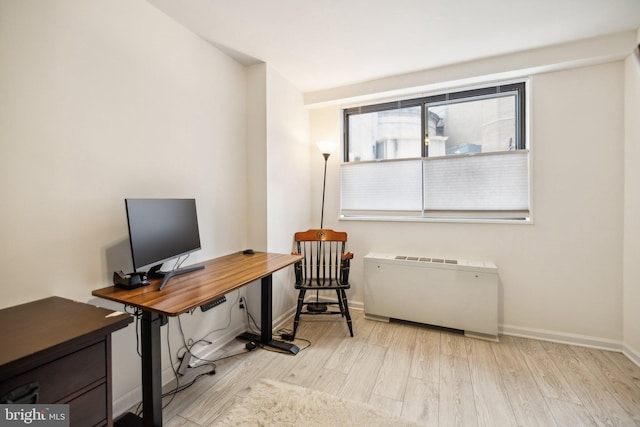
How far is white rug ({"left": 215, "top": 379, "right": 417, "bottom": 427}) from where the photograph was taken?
5.07ft

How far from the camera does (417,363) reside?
2146mm

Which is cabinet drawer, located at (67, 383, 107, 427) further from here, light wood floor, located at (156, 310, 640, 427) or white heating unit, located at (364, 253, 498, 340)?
white heating unit, located at (364, 253, 498, 340)


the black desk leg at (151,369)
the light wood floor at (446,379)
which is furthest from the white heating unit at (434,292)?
the black desk leg at (151,369)

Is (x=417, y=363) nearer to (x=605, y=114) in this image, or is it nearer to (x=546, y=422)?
(x=546, y=422)

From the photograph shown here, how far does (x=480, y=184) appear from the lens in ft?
8.86

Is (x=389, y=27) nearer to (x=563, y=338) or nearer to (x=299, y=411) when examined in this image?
(x=299, y=411)

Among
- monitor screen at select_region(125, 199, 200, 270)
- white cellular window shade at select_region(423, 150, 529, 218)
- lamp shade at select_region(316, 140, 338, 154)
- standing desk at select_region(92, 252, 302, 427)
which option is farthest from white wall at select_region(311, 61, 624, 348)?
monitor screen at select_region(125, 199, 200, 270)

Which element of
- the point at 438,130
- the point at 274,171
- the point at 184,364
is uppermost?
the point at 438,130

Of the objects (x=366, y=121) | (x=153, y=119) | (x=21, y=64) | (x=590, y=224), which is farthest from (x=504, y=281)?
(x=21, y=64)

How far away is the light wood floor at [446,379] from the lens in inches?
64.0

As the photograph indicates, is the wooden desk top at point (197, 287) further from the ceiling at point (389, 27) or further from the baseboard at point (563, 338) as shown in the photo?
the baseboard at point (563, 338)

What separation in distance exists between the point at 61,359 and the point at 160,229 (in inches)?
33.2

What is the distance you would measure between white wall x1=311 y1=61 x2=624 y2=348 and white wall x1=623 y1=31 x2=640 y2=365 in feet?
0.18

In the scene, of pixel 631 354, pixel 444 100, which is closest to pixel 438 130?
pixel 444 100
